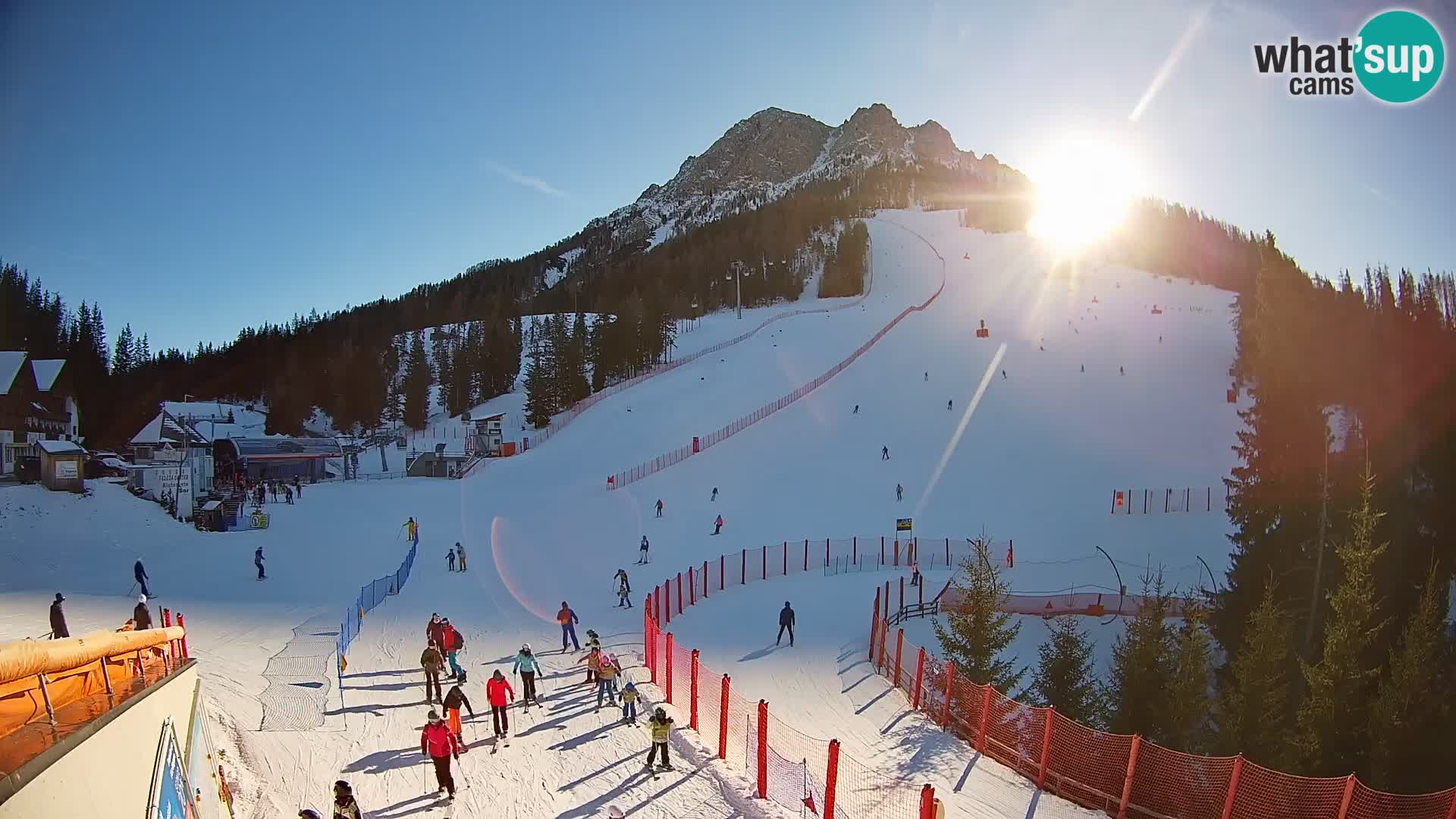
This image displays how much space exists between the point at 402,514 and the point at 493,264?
513 ft

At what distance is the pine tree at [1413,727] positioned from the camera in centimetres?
1472

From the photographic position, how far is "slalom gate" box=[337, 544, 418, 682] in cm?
1608

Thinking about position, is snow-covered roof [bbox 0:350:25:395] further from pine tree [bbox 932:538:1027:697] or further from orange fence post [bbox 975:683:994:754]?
orange fence post [bbox 975:683:994:754]

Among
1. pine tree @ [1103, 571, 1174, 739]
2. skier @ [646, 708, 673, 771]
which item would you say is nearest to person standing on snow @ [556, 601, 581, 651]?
skier @ [646, 708, 673, 771]

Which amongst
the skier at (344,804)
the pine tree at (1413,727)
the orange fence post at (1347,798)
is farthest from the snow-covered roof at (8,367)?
the pine tree at (1413,727)

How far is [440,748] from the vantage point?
968cm

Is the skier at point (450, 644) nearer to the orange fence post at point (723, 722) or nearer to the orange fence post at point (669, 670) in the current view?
the orange fence post at point (669, 670)

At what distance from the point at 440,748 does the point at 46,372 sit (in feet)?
199

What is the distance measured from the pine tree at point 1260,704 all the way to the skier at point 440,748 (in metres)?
15.4

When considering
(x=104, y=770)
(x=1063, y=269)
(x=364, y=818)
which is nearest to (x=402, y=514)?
(x=364, y=818)

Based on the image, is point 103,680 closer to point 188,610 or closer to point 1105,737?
point 1105,737

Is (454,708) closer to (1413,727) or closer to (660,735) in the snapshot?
(660,735)

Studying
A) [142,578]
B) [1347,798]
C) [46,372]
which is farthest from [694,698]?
[46,372]

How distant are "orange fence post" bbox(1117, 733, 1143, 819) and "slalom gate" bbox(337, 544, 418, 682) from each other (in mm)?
12626
